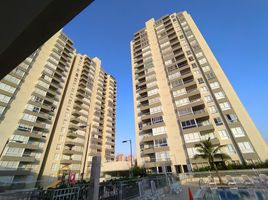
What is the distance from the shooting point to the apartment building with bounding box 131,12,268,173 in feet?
96.9

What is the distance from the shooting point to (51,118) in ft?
130

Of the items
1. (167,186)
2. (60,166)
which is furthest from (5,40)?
(60,166)

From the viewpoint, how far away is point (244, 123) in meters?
29.5

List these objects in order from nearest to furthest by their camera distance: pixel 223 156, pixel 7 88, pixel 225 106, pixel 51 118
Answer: pixel 223 156 < pixel 225 106 < pixel 7 88 < pixel 51 118

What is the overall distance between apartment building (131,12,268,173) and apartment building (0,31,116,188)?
17532 mm

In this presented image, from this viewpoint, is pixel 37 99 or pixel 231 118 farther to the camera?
pixel 37 99

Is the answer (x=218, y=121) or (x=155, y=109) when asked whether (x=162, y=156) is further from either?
(x=218, y=121)

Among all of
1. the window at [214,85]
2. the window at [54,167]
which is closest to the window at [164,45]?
the window at [214,85]

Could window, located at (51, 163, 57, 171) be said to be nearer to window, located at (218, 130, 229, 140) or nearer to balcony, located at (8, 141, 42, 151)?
balcony, located at (8, 141, 42, 151)

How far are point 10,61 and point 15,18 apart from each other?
141 cm

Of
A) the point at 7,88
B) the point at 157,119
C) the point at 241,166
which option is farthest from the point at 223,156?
the point at 7,88

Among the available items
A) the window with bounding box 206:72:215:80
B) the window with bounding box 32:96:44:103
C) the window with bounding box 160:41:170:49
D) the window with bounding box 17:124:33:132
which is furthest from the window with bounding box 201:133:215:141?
the window with bounding box 32:96:44:103

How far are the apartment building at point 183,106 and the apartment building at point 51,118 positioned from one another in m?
17.5

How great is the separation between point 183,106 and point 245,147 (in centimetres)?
1420
